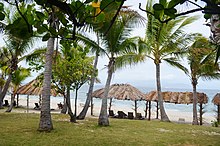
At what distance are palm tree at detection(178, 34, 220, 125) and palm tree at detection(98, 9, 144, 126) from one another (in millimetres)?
3308

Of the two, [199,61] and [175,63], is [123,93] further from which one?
[199,61]

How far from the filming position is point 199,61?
12.8 metres

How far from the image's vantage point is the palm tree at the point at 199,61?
443 inches

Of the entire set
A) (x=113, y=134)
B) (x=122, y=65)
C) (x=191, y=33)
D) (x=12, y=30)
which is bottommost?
(x=113, y=134)

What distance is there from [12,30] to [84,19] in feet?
0.79

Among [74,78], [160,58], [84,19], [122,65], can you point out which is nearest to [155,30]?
[160,58]

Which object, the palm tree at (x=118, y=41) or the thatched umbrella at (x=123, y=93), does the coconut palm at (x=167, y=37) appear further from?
the thatched umbrella at (x=123, y=93)

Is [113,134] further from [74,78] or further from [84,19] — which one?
[84,19]

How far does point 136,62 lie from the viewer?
1093 centimetres

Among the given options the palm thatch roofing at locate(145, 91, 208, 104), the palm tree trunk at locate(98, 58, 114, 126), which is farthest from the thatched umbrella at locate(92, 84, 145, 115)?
the palm tree trunk at locate(98, 58, 114, 126)

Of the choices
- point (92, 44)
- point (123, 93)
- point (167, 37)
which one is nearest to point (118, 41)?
point (92, 44)

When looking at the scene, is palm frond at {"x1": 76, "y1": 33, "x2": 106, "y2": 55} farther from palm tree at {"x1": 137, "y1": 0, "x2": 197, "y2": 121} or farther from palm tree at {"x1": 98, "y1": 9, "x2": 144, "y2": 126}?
palm tree at {"x1": 137, "y1": 0, "x2": 197, "y2": 121}

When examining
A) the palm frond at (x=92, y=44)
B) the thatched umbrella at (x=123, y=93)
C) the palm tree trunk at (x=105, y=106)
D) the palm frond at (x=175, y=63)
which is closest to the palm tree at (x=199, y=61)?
the palm frond at (x=175, y=63)

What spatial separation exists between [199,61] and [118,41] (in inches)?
214
